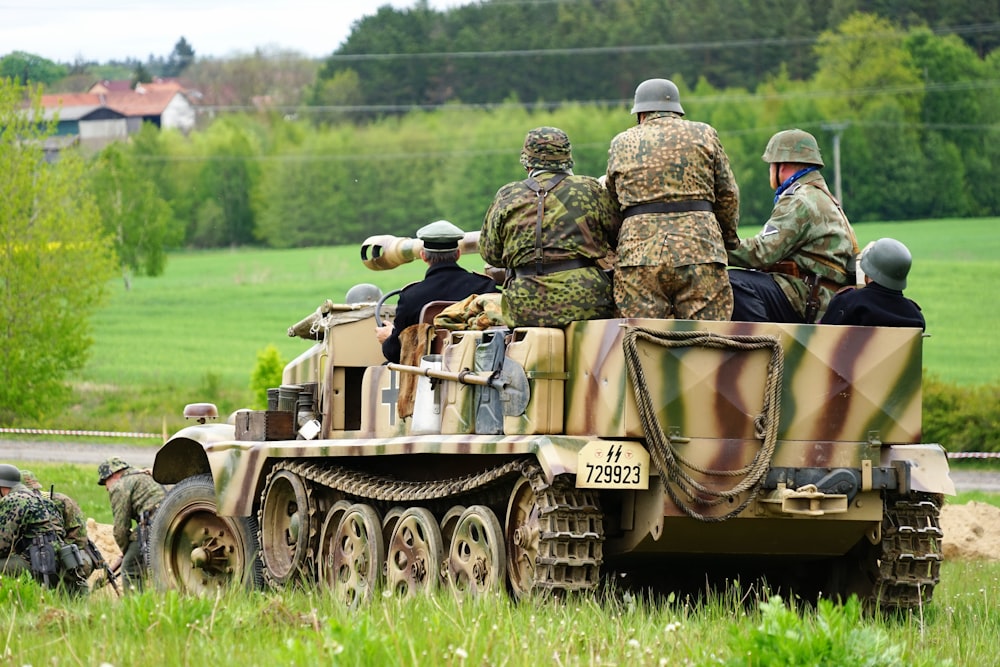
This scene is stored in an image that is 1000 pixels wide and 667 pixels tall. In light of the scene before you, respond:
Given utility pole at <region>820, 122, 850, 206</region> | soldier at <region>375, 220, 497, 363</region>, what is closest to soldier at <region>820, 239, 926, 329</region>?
soldier at <region>375, 220, 497, 363</region>

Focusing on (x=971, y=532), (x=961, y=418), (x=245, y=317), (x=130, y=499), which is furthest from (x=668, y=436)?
(x=245, y=317)

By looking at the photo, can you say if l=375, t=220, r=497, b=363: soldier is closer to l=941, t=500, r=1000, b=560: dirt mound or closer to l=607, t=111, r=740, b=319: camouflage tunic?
l=607, t=111, r=740, b=319: camouflage tunic

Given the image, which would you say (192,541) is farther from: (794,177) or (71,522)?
(794,177)

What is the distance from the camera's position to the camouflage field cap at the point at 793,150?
10617mm

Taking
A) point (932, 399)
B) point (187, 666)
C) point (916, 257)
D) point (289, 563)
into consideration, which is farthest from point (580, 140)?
point (187, 666)

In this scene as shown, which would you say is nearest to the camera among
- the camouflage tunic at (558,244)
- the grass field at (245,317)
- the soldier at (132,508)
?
the camouflage tunic at (558,244)

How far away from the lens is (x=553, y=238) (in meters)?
9.59

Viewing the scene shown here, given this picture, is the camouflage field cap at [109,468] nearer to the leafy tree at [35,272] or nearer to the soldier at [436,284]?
the soldier at [436,284]

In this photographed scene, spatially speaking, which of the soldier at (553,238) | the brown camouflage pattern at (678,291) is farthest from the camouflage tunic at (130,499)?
the brown camouflage pattern at (678,291)

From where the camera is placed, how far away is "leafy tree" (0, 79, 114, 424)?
3500 centimetres

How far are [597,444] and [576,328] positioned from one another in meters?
0.74

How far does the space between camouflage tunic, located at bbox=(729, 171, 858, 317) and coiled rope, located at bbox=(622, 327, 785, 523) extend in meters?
1.29

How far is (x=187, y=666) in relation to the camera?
6.68 meters

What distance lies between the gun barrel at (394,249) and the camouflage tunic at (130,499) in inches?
169
